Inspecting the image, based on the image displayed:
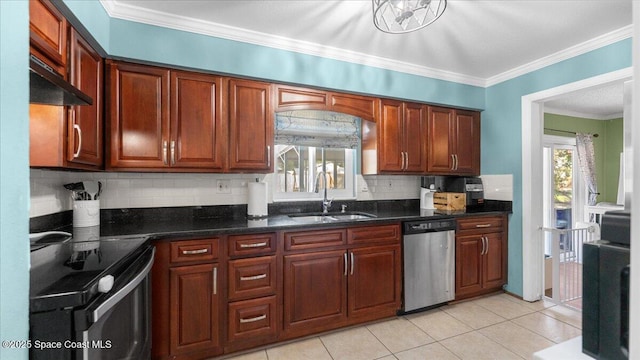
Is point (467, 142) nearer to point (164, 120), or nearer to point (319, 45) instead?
point (319, 45)

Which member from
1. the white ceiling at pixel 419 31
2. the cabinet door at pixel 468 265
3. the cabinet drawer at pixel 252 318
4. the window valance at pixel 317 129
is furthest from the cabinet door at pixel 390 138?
the cabinet drawer at pixel 252 318

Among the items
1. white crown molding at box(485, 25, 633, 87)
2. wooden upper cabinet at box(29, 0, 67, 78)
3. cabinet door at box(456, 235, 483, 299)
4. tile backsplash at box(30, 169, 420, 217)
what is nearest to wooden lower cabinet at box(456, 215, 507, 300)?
cabinet door at box(456, 235, 483, 299)

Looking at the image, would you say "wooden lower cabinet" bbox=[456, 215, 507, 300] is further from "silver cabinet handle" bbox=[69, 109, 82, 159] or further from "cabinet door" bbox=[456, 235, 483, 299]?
"silver cabinet handle" bbox=[69, 109, 82, 159]

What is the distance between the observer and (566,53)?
276 cm

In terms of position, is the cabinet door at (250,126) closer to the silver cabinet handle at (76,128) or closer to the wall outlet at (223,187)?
the wall outlet at (223,187)

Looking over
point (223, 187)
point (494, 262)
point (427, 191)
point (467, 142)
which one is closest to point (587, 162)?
point (467, 142)

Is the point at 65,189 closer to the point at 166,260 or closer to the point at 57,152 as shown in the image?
the point at 57,152

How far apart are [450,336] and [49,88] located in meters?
2.91

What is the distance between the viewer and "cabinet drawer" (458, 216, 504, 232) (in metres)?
3.06

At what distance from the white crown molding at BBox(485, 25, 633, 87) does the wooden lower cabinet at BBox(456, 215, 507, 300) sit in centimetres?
160

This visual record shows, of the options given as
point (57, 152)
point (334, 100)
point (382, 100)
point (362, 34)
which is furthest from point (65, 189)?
point (382, 100)

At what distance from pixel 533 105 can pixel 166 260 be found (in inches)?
146

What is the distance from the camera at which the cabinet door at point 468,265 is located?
3.02 meters

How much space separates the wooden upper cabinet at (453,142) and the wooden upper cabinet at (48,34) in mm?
3093
